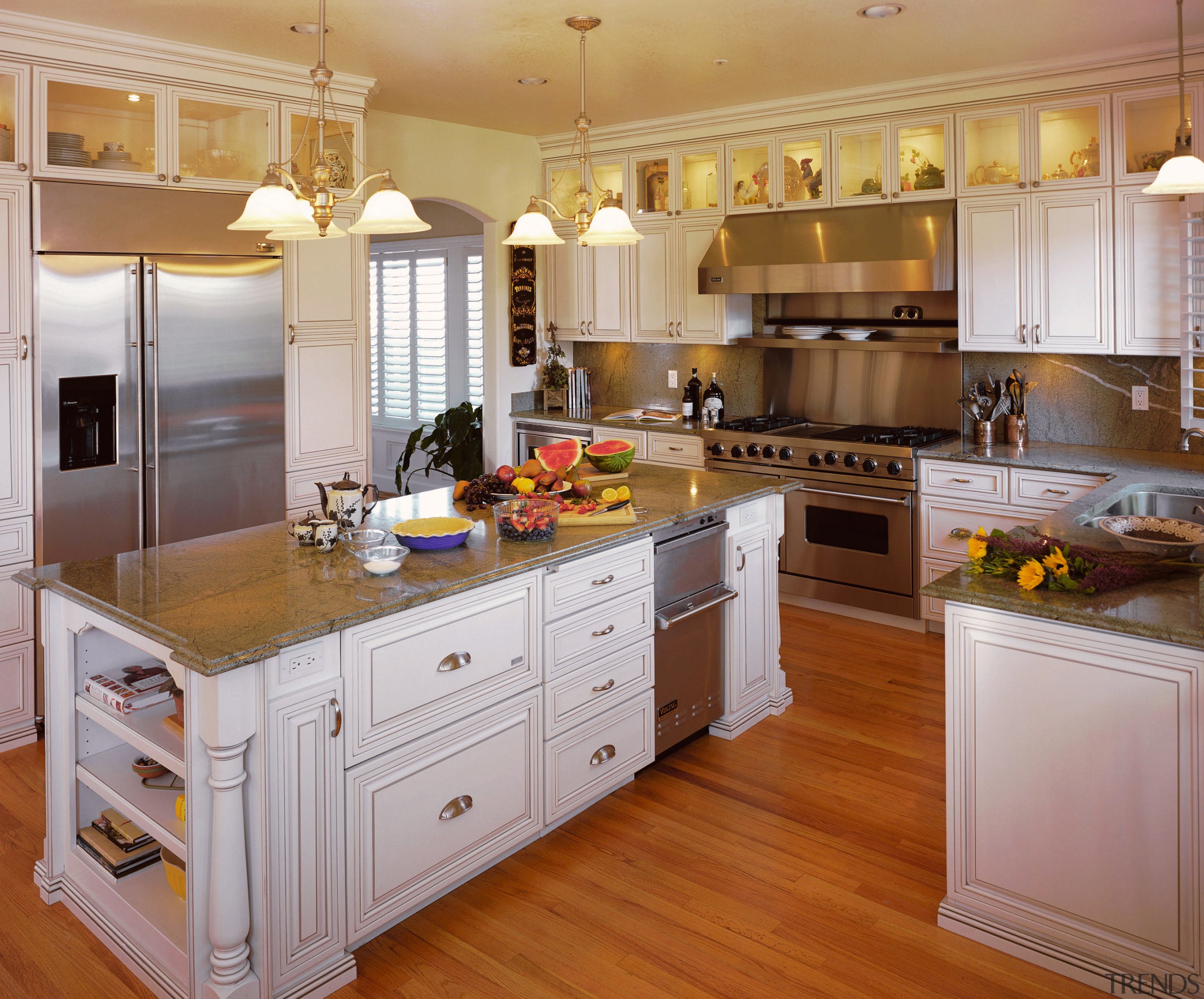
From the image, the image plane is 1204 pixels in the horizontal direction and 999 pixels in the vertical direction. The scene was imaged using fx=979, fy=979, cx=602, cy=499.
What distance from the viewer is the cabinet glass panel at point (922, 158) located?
5043 mm

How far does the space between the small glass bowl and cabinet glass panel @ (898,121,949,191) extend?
11.9ft

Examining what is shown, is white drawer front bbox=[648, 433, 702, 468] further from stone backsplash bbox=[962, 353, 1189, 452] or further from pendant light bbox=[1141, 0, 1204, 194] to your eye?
pendant light bbox=[1141, 0, 1204, 194]

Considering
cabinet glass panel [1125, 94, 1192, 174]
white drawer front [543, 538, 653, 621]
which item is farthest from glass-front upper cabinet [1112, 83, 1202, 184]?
white drawer front [543, 538, 653, 621]

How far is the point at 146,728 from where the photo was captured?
2.53 metres

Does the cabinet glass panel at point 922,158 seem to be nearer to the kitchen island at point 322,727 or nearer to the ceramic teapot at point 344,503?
the kitchen island at point 322,727

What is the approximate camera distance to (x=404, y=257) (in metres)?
8.55

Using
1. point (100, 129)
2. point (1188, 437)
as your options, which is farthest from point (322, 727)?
point (1188, 437)

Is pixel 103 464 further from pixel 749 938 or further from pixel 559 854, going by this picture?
pixel 749 938

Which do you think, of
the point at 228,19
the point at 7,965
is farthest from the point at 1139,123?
the point at 7,965

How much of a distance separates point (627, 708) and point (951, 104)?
3556mm

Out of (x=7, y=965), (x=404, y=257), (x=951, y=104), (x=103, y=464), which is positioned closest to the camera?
(x=7, y=965)

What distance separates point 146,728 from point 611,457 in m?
2.05

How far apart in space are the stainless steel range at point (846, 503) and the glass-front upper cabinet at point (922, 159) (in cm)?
128

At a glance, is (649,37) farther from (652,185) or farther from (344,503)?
(344,503)
